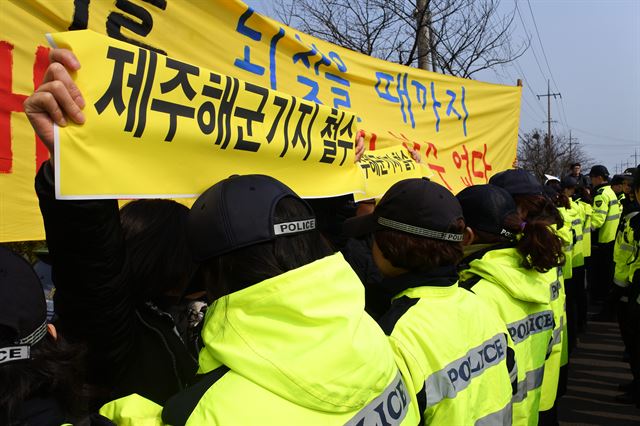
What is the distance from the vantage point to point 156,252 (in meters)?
1.46

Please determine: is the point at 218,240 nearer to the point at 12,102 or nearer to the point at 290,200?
the point at 290,200

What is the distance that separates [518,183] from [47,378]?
105 inches

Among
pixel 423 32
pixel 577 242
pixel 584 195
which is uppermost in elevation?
pixel 423 32

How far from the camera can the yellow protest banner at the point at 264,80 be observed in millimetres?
1709

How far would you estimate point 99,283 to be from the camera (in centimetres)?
124

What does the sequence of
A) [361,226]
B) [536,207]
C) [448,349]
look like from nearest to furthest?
[448,349] < [361,226] < [536,207]

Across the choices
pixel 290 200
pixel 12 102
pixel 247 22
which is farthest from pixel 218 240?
pixel 247 22

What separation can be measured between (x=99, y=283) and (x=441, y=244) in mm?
1059

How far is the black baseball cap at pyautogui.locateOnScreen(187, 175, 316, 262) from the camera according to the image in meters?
1.05

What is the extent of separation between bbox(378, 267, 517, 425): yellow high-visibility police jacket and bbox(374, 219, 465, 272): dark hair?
0.10ft

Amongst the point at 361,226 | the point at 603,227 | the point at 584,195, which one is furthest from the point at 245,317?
the point at 584,195

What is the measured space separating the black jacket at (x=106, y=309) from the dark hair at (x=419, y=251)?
74 cm

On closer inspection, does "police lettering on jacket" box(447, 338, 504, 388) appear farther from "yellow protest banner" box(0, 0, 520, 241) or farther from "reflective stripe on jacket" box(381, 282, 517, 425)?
"yellow protest banner" box(0, 0, 520, 241)

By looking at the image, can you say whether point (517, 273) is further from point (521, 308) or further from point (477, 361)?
point (477, 361)
